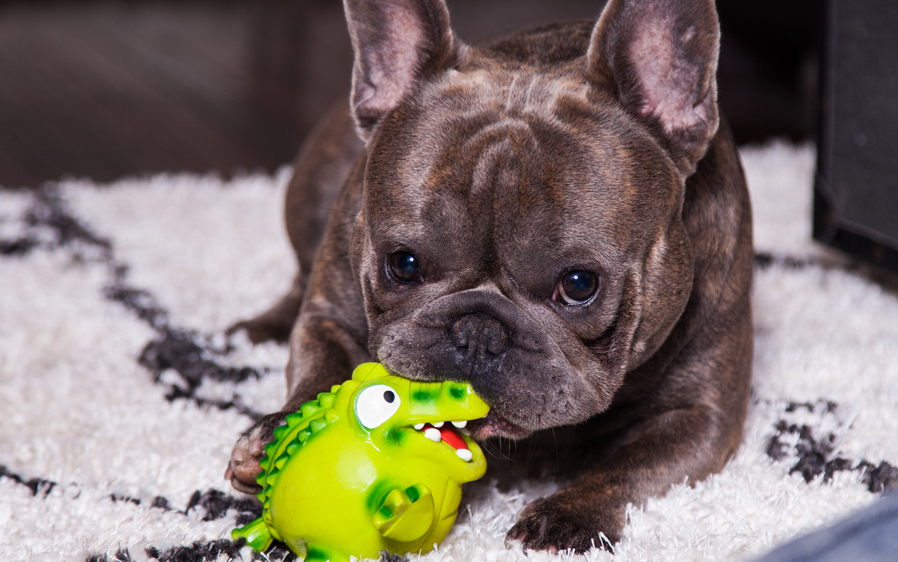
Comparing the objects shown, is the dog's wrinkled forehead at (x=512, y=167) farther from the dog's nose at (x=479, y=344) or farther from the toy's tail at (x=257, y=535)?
the toy's tail at (x=257, y=535)

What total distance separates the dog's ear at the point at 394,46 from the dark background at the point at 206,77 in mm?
2474

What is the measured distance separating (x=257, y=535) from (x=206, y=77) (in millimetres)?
5432

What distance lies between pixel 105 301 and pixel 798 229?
111 inches

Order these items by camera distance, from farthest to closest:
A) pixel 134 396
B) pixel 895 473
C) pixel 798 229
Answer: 1. pixel 798 229
2. pixel 134 396
3. pixel 895 473

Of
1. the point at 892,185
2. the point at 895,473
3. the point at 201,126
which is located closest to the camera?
the point at 895,473

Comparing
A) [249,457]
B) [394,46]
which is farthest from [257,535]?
[394,46]

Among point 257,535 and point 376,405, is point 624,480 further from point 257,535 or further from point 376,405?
point 257,535

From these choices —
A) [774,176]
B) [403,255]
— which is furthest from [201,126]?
[403,255]

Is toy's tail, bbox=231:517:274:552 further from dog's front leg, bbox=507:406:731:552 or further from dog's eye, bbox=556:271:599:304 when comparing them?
dog's eye, bbox=556:271:599:304

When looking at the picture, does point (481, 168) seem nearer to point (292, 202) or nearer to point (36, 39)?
point (292, 202)

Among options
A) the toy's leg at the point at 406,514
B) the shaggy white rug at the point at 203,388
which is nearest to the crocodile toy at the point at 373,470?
the toy's leg at the point at 406,514

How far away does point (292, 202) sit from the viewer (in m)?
3.15

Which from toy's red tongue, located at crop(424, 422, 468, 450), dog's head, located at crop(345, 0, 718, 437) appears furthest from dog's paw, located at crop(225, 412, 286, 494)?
toy's red tongue, located at crop(424, 422, 468, 450)

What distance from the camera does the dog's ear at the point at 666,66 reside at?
1.89m
